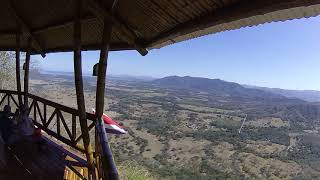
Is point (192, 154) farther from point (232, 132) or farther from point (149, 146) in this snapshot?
point (232, 132)

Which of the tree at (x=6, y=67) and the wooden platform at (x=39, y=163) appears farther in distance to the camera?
the tree at (x=6, y=67)

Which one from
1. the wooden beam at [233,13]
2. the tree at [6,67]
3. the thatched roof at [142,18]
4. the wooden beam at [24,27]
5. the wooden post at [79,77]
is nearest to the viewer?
the wooden beam at [233,13]

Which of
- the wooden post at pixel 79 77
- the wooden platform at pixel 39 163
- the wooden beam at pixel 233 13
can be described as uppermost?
Result: the wooden beam at pixel 233 13

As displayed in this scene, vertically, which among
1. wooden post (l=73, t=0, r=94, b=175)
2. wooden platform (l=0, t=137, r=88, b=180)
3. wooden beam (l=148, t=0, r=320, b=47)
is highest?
wooden beam (l=148, t=0, r=320, b=47)

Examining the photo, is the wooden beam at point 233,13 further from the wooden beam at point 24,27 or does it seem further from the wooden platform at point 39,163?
the wooden beam at point 24,27

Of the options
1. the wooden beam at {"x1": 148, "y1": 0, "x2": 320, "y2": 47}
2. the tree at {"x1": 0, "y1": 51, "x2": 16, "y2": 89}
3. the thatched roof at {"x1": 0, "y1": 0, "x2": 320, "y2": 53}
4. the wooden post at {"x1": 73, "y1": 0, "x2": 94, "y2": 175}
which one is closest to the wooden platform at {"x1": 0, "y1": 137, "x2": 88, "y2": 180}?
the wooden post at {"x1": 73, "y1": 0, "x2": 94, "y2": 175}

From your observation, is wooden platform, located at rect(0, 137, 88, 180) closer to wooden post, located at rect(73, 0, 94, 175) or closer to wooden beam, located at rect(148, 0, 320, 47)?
wooden post, located at rect(73, 0, 94, 175)

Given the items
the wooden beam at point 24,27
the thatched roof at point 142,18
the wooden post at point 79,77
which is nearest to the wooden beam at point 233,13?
the thatched roof at point 142,18

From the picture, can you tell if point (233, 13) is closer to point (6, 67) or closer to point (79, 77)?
point (79, 77)

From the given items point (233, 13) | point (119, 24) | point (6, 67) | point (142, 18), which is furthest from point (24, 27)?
point (6, 67)
